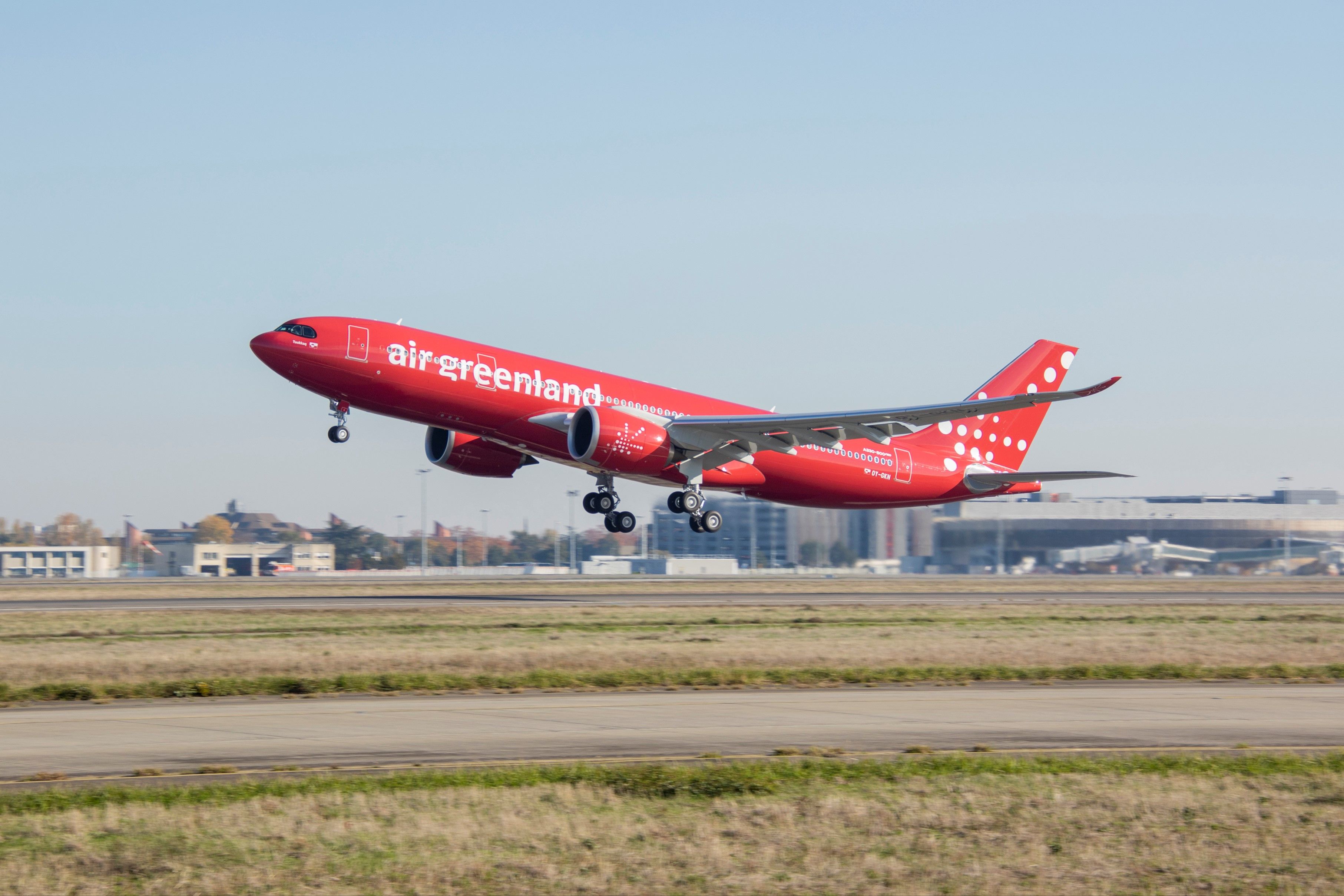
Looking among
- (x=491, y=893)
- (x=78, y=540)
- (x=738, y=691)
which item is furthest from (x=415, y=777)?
(x=78, y=540)

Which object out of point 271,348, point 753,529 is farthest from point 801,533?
point 271,348

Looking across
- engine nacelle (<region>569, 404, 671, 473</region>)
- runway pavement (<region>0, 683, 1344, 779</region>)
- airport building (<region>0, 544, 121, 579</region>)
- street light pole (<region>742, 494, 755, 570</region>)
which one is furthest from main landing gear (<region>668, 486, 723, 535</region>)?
airport building (<region>0, 544, 121, 579</region>)

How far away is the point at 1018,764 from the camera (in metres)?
15.8

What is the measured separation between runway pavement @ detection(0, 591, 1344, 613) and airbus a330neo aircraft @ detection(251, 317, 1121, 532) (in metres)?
4.06

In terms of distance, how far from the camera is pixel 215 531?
593 ft

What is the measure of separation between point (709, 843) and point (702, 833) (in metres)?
0.37

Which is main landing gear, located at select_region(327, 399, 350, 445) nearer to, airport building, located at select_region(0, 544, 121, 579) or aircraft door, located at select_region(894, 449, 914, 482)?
aircraft door, located at select_region(894, 449, 914, 482)

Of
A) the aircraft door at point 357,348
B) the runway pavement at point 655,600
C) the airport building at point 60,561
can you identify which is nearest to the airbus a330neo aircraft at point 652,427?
the aircraft door at point 357,348

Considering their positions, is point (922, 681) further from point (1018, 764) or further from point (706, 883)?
point (706, 883)

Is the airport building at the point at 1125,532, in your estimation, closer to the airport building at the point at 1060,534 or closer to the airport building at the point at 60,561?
the airport building at the point at 1060,534

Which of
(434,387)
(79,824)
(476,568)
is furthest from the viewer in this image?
(476,568)

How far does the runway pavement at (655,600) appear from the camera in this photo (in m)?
48.4

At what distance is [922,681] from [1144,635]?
13.5 m

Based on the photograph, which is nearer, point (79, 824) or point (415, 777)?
point (79, 824)
